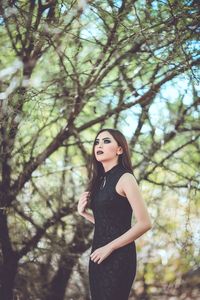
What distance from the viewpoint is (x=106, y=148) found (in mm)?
2527

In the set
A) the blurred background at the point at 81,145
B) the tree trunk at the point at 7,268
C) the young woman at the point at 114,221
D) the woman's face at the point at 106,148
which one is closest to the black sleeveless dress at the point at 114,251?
the young woman at the point at 114,221

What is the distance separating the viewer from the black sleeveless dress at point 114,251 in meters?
2.18

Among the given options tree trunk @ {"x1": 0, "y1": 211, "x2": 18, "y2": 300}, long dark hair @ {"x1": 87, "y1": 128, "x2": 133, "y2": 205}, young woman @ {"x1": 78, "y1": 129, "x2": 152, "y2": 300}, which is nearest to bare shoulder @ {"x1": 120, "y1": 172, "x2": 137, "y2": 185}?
young woman @ {"x1": 78, "y1": 129, "x2": 152, "y2": 300}

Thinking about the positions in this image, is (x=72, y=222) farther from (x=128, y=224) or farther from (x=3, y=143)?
(x=128, y=224)

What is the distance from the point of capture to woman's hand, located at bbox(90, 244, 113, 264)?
220cm

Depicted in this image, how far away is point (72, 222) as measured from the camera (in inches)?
205

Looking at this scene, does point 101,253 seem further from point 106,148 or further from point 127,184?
point 106,148

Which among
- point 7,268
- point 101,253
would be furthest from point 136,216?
point 7,268

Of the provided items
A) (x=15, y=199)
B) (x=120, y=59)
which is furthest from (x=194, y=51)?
(x=15, y=199)

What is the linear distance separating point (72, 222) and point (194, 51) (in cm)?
263

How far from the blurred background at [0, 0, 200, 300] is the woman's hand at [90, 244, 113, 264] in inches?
51.7

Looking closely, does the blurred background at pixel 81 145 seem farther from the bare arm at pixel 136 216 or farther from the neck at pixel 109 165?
the bare arm at pixel 136 216

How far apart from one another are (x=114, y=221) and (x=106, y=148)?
41 centimetres

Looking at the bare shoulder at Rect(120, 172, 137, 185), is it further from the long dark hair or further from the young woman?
the long dark hair
